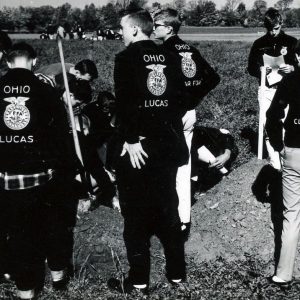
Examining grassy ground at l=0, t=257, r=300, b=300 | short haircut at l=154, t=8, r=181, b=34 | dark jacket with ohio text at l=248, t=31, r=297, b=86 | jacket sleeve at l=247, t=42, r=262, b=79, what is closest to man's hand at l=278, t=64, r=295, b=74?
dark jacket with ohio text at l=248, t=31, r=297, b=86

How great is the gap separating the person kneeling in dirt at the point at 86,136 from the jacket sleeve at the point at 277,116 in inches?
86.4

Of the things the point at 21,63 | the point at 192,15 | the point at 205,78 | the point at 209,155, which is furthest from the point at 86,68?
the point at 192,15

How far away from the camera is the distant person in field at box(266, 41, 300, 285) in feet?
12.1

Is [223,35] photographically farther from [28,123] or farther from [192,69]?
[28,123]

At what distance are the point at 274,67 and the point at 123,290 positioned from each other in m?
3.49

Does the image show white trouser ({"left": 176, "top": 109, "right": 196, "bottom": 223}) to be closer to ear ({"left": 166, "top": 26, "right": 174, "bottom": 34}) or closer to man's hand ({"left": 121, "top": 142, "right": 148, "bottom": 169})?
ear ({"left": 166, "top": 26, "right": 174, "bottom": 34})

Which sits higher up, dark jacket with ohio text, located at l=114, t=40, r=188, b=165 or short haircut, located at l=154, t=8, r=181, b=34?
short haircut, located at l=154, t=8, r=181, b=34

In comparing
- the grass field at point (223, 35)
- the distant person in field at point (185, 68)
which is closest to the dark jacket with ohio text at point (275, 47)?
the distant person in field at point (185, 68)

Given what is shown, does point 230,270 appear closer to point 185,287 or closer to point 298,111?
point 185,287

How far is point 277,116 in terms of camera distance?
3855 mm

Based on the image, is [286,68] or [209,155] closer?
[286,68]

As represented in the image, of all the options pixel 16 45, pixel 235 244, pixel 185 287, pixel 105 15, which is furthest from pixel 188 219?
pixel 105 15

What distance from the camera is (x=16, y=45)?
372cm

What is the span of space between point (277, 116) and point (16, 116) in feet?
6.44
